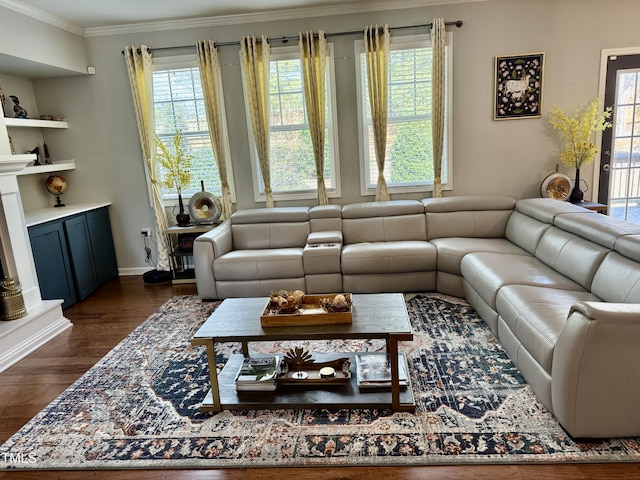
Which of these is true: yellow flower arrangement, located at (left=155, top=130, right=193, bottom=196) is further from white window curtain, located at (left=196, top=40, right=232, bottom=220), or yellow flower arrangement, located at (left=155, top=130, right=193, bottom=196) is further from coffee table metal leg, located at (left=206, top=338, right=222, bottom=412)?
coffee table metal leg, located at (left=206, top=338, right=222, bottom=412)

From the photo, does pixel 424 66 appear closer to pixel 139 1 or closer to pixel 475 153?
pixel 475 153

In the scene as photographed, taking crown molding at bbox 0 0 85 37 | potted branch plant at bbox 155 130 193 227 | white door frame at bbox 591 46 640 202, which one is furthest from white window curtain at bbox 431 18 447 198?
crown molding at bbox 0 0 85 37

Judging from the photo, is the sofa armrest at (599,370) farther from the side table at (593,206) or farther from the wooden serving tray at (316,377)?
the side table at (593,206)

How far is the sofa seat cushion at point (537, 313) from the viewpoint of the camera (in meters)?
2.16

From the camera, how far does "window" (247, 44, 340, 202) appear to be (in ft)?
15.3

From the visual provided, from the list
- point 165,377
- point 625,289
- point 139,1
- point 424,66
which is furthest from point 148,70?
point 625,289

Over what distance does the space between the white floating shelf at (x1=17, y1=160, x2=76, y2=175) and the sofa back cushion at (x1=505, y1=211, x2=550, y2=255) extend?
15.3 ft

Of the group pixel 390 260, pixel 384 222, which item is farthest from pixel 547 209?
pixel 384 222

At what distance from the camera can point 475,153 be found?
4688 mm

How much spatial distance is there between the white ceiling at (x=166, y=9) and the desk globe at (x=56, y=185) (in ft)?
5.26

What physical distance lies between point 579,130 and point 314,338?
12.6 feet

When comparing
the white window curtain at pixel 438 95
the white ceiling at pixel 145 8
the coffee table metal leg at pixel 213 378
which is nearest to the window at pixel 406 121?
the white window curtain at pixel 438 95

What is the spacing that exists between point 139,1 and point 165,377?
11.1ft

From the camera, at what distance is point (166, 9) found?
4.25 meters
